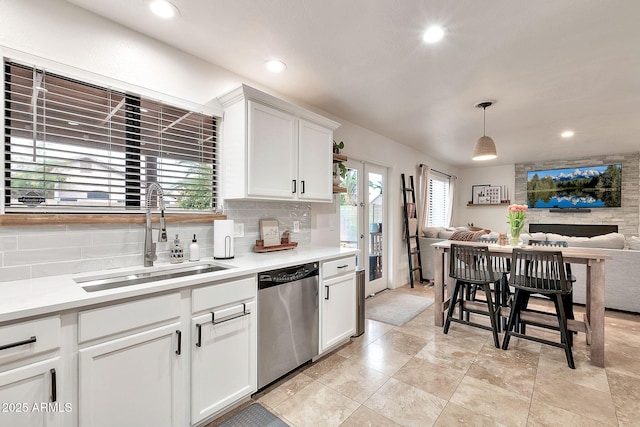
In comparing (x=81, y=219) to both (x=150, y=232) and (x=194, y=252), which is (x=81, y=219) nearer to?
(x=150, y=232)

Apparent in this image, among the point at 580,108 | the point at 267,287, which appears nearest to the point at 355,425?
the point at 267,287

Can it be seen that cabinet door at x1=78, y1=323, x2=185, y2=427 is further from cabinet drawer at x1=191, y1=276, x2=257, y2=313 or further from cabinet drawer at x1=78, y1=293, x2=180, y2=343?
cabinet drawer at x1=191, y1=276, x2=257, y2=313

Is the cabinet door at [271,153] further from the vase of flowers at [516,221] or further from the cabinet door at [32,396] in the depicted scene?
the vase of flowers at [516,221]

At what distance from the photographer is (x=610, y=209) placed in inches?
247

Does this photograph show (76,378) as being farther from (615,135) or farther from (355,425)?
(615,135)

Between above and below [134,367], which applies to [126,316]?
above

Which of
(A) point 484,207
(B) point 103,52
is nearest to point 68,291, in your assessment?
(B) point 103,52

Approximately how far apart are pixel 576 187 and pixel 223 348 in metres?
8.04

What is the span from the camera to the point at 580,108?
342 cm

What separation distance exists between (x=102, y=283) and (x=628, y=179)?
28.9ft

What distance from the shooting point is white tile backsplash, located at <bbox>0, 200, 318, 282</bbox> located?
1.58 m

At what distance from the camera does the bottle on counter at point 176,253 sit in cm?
211

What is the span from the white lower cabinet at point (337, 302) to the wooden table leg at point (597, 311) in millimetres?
1984

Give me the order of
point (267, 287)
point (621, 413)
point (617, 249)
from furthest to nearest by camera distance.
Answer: point (617, 249) < point (267, 287) < point (621, 413)
